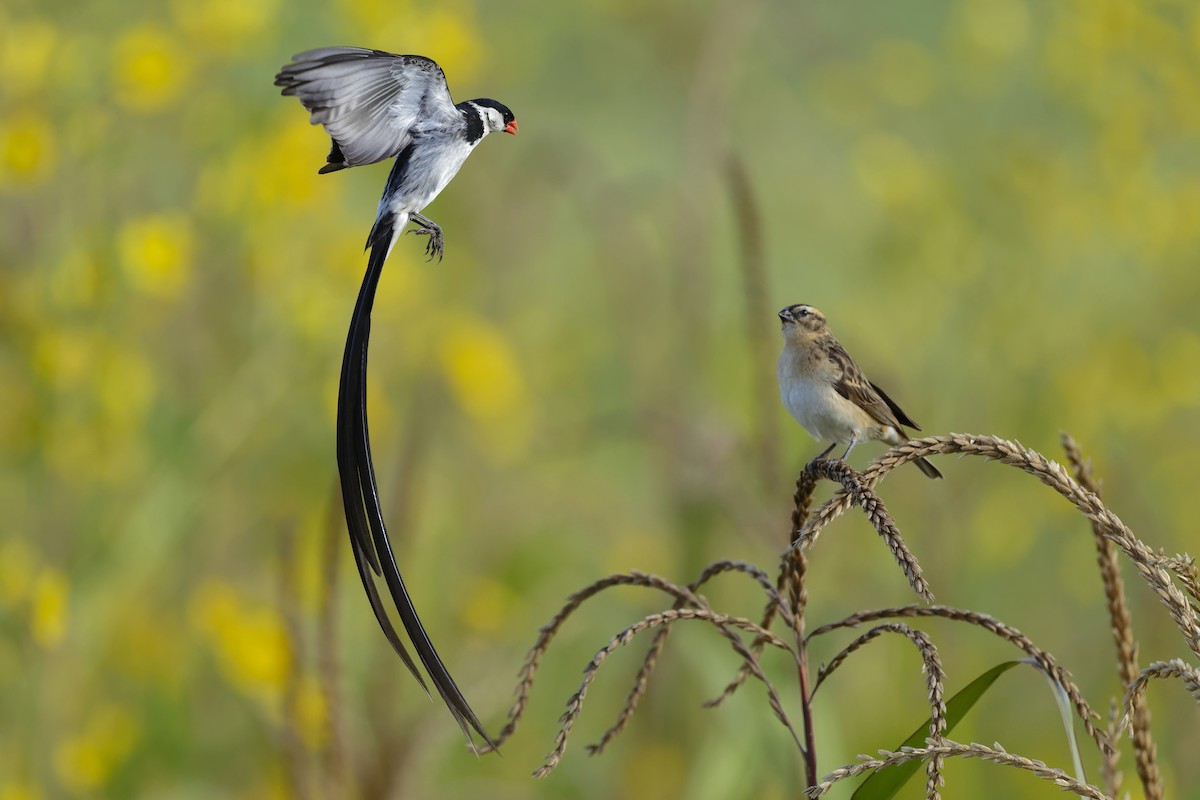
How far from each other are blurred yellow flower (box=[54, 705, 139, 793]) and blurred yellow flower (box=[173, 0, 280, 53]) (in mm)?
1867

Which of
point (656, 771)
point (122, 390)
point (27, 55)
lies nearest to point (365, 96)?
point (122, 390)

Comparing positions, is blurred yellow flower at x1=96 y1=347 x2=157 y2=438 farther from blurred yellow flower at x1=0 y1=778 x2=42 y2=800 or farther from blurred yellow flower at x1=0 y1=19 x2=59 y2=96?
blurred yellow flower at x1=0 y1=778 x2=42 y2=800

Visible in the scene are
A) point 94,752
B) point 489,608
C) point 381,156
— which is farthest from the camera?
point 489,608

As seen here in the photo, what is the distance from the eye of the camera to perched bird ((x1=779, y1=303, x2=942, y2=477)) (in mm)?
1601

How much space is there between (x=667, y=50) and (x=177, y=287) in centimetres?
538

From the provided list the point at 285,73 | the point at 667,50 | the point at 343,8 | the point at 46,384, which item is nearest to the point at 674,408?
the point at 343,8

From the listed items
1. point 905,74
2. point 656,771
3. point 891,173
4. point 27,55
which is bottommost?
point 656,771

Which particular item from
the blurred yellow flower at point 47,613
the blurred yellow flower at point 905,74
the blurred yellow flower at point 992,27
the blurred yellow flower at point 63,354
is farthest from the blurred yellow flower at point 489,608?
the blurred yellow flower at point 992,27

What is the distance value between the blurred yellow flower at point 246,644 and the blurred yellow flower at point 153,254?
2.93ft

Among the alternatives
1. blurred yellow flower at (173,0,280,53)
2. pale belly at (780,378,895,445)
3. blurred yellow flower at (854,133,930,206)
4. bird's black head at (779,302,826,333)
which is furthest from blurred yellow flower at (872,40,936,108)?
bird's black head at (779,302,826,333)

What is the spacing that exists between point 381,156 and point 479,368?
3679 mm

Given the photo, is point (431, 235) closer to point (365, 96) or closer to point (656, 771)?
point (365, 96)

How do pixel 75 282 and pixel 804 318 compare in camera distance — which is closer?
pixel 804 318

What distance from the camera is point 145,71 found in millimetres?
3125
